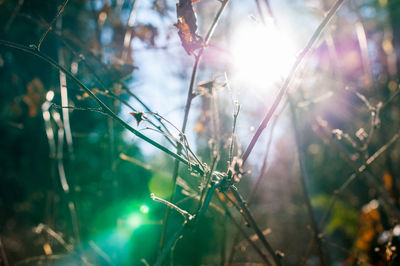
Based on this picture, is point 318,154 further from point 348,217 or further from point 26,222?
point 26,222

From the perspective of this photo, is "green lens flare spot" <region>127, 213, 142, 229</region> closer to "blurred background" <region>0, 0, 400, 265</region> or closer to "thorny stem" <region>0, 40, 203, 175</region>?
"blurred background" <region>0, 0, 400, 265</region>

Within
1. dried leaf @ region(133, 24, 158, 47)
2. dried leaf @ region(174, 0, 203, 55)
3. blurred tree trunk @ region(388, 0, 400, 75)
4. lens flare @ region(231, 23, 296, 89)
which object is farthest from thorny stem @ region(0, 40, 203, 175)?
blurred tree trunk @ region(388, 0, 400, 75)

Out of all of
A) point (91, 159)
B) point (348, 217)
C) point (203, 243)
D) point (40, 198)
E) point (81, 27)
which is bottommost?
point (203, 243)

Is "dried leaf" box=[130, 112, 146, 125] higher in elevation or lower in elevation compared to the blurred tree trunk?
lower

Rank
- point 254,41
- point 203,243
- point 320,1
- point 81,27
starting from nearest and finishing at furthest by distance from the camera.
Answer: point 254,41, point 320,1, point 203,243, point 81,27

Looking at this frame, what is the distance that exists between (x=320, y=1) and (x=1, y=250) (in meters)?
2.61

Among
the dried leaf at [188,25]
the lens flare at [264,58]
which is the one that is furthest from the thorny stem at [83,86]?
the lens flare at [264,58]

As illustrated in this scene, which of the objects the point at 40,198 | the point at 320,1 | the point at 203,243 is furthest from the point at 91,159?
the point at 320,1

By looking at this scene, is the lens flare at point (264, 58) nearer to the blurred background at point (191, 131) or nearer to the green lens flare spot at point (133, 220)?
the blurred background at point (191, 131)

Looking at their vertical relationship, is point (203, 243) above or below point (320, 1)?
below

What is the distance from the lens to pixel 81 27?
4941mm

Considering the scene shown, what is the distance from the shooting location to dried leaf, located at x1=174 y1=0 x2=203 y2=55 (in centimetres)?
77

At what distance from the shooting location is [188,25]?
0.78 m

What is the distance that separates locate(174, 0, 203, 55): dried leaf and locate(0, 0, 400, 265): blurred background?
0.12ft
